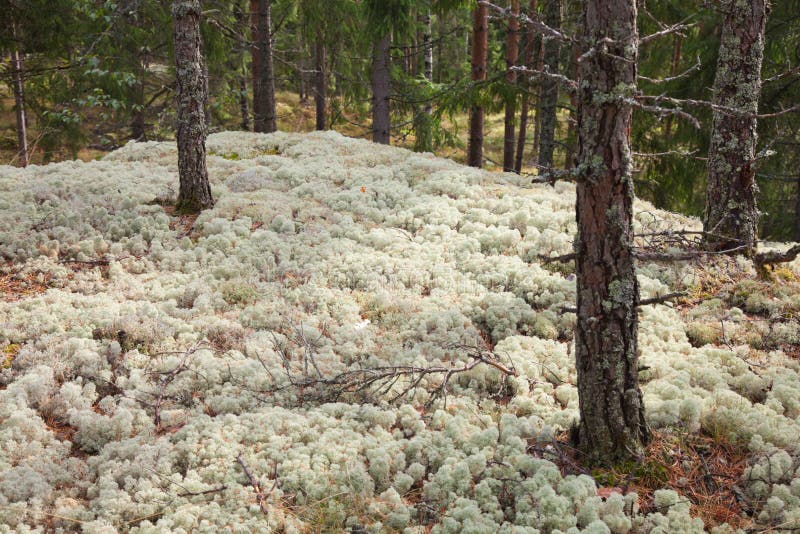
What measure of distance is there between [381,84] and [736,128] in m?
10.3

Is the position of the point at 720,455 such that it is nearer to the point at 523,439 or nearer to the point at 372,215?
the point at 523,439

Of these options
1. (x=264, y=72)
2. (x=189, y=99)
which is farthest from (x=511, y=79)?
(x=189, y=99)

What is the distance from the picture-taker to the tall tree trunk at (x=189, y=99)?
320 inches

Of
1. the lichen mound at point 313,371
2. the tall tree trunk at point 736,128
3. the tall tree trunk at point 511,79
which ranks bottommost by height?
the lichen mound at point 313,371

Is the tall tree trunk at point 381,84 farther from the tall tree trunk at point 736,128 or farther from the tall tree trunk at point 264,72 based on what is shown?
the tall tree trunk at point 736,128

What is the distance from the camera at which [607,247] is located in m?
4.17

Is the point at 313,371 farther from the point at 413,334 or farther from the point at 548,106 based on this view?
the point at 548,106

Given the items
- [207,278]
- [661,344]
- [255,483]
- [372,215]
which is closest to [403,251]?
[372,215]

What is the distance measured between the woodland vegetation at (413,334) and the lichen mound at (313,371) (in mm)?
27

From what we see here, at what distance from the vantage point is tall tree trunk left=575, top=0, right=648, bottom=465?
387 centimetres

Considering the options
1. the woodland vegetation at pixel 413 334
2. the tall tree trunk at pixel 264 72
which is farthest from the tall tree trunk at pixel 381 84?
the woodland vegetation at pixel 413 334

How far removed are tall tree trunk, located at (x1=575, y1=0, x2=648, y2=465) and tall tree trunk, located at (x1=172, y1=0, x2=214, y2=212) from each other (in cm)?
637

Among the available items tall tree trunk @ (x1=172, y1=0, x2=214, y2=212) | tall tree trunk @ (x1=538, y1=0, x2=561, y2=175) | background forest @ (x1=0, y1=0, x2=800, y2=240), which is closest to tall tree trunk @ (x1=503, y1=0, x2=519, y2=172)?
background forest @ (x1=0, y1=0, x2=800, y2=240)

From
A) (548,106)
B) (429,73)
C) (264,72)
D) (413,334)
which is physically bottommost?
(413,334)
